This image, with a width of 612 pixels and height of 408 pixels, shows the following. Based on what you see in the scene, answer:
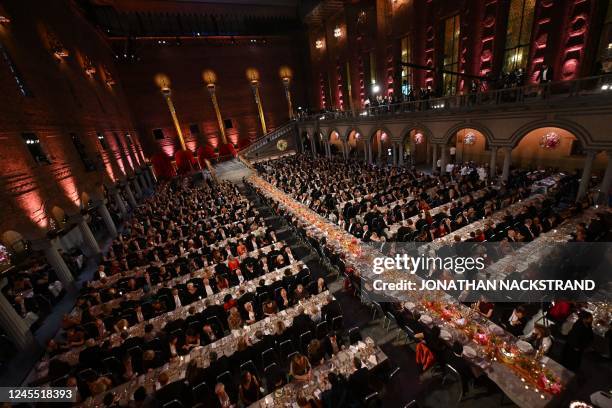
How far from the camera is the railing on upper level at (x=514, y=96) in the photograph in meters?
10.7

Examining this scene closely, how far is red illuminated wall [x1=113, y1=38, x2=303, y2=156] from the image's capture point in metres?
32.2

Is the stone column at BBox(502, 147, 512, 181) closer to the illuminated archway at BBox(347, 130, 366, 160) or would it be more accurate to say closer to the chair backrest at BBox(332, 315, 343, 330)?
the chair backrest at BBox(332, 315, 343, 330)

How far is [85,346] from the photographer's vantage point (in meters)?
7.51

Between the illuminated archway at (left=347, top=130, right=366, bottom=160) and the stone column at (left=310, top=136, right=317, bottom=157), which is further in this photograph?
the stone column at (left=310, top=136, right=317, bottom=157)

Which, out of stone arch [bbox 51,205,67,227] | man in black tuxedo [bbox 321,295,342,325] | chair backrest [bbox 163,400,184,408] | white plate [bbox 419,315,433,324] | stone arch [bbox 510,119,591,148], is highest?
stone arch [bbox 510,119,591,148]

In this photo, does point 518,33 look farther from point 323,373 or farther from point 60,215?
point 60,215

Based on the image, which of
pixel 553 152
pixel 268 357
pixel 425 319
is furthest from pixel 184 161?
pixel 553 152

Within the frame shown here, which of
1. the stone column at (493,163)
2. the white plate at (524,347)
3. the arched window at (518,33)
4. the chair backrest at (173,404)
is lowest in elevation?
the chair backrest at (173,404)

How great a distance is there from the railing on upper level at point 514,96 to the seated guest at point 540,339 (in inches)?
428

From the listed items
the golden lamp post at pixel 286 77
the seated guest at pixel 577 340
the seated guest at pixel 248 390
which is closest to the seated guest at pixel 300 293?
the seated guest at pixel 248 390

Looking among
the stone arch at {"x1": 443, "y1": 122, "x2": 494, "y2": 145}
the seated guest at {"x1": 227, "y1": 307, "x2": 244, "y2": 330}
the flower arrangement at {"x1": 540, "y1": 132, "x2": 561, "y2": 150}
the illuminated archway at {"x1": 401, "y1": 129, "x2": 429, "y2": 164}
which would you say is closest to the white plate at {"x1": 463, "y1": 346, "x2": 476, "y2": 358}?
the seated guest at {"x1": 227, "y1": 307, "x2": 244, "y2": 330}

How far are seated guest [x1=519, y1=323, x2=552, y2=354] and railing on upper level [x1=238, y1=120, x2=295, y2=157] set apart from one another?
31.6m

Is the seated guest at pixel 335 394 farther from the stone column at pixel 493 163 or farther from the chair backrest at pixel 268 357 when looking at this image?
the stone column at pixel 493 163

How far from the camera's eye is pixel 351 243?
32.1 feet
